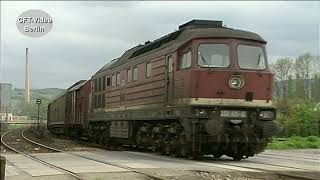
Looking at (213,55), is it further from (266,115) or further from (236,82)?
(266,115)

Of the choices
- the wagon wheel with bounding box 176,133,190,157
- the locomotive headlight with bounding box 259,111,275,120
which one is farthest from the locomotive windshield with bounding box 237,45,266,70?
the wagon wheel with bounding box 176,133,190,157

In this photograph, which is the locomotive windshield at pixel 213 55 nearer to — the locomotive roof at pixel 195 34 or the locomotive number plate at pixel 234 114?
the locomotive roof at pixel 195 34

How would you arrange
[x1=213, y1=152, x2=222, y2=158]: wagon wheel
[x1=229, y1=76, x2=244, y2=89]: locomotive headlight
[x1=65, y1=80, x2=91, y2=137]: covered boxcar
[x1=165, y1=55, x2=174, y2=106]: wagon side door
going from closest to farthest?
1. [x1=229, y1=76, x2=244, y2=89]: locomotive headlight
2. [x1=165, y1=55, x2=174, y2=106]: wagon side door
3. [x1=213, y1=152, x2=222, y2=158]: wagon wheel
4. [x1=65, y1=80, x2=91, y2=137]: covered boxcar

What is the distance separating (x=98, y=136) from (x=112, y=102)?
3781 millimetres

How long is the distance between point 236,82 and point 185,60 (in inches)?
63.7

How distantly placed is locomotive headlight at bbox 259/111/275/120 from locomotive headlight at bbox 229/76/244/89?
105cm

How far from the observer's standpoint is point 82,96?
91.8 feet

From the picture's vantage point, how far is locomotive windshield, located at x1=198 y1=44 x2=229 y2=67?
551 inches

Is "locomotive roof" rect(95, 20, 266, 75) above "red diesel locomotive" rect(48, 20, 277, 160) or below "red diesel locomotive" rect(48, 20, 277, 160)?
above

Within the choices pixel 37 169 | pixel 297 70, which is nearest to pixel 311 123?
pixel 297 70

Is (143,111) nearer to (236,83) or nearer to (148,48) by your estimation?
(148,48)

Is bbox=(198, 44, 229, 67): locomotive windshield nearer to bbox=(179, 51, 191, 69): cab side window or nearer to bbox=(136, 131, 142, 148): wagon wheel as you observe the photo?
bbox=(179, 51, 191, 69): cab side window

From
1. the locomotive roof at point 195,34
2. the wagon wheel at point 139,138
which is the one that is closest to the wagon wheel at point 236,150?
the locomotive roof at point 195,34

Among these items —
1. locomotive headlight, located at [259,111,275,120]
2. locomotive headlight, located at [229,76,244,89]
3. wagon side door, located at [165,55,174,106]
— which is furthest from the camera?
wagon side door, located at [165,55,174,106]
